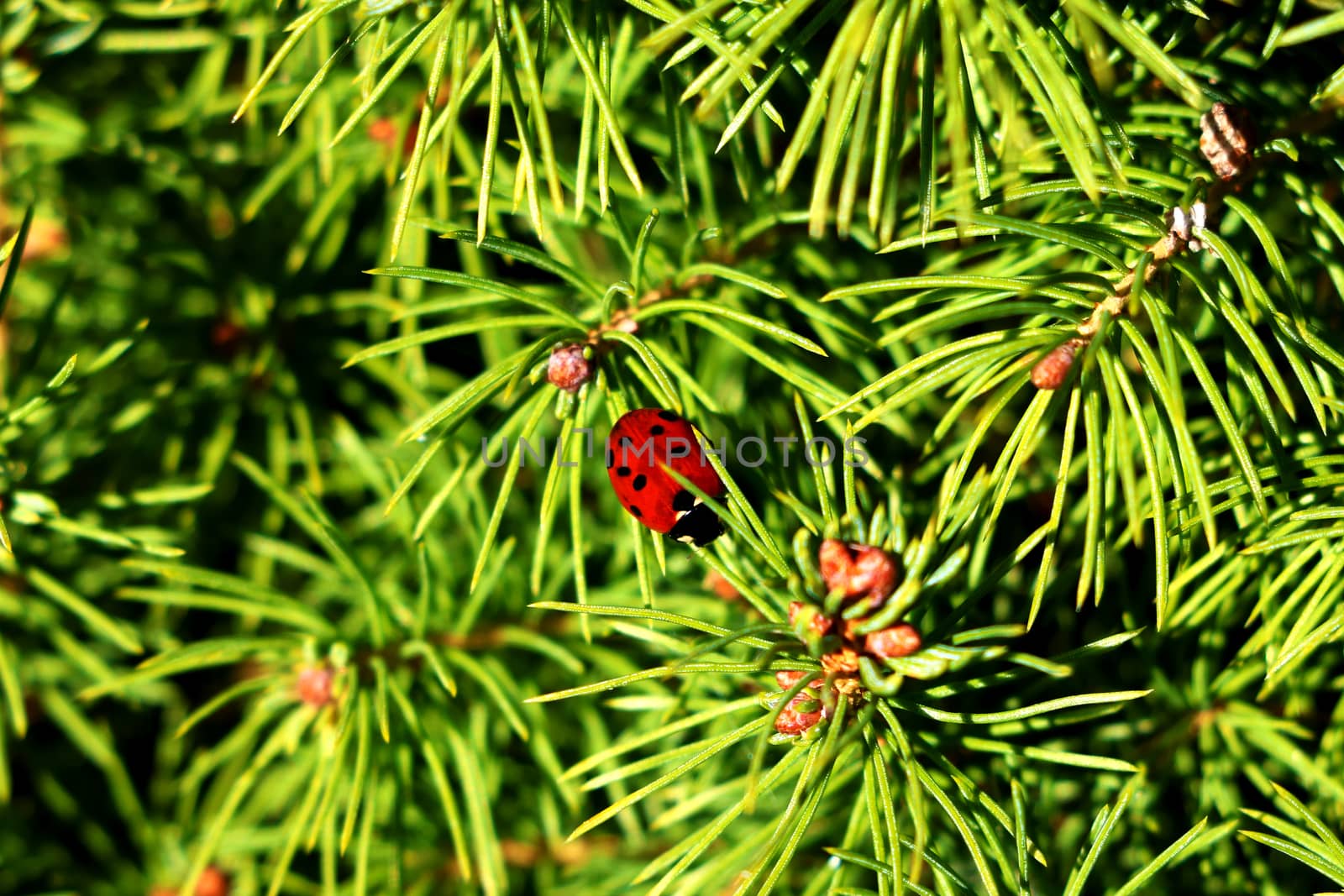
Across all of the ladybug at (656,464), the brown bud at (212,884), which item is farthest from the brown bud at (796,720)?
the brown bud at (212,884)

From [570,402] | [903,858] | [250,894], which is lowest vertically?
[250,894]

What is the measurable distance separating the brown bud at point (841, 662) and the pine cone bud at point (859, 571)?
0.09 ft

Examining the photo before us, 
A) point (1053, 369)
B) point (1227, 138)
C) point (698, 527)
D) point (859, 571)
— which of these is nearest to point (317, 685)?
point (698, 527)

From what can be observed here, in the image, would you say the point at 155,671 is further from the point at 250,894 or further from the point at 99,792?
the point at 99,792

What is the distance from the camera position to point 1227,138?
53 cm

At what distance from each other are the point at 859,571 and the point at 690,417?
15 cm

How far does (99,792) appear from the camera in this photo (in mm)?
968

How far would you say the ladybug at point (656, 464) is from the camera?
534 millimetres

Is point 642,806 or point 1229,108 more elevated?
point 1229,108

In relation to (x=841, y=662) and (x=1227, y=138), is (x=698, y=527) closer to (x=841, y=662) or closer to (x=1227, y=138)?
(x=841, y=662)

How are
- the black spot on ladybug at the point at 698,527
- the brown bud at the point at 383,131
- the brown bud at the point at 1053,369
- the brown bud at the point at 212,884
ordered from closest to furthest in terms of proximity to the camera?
A: the brown bud at the point at 1053,369
the black spot on ladybug at the point at 698,527
the brown bud at the point at 383,131
the brown bud at the point at 212,884

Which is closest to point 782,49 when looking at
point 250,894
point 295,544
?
point 295,544

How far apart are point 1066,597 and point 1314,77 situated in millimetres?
369

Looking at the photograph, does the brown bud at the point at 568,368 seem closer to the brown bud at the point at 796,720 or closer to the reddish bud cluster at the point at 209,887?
the brown bud at the point at 796,720
